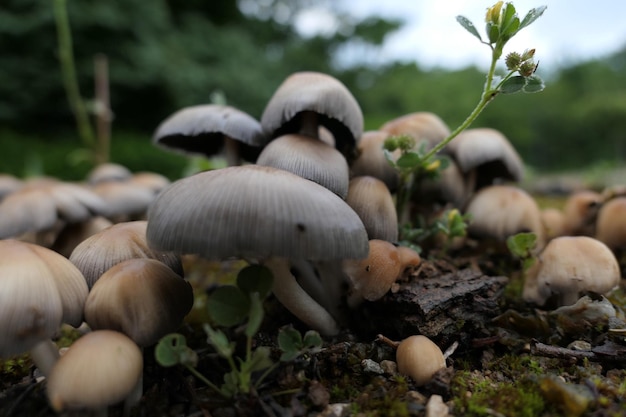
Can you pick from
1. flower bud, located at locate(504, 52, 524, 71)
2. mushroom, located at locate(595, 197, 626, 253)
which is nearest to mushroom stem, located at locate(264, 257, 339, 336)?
flower bud, located at locate(504, 52, 524, 71)

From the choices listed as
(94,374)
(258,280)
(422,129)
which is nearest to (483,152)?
(422,129)

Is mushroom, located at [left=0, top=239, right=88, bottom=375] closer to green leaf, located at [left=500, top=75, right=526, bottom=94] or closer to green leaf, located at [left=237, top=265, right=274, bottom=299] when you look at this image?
green leaf, located at [left=237, top=265, right=274, bottom=299]

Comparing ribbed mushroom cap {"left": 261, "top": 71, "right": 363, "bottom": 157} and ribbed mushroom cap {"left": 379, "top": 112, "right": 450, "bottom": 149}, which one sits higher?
ribbed mushroom cap {"left": 261, "top": 71, "right": 363, "bottom": 157}

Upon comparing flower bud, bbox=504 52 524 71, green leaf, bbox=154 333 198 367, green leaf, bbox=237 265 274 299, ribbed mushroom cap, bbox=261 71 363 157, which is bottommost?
green leaf, bbox=154 333 198 367

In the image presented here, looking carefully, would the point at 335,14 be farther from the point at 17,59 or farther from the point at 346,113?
the point at 346,113

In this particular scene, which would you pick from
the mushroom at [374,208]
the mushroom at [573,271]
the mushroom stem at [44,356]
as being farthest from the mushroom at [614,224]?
the mushroom stem at [44,356]

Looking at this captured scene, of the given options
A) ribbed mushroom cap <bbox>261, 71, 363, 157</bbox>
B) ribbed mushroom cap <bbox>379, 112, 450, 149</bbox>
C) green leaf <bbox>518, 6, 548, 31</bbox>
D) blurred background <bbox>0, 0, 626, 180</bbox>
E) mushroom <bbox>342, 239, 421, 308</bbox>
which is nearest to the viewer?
green leaf <bbox>518, 6, 548, 31</bbox>
